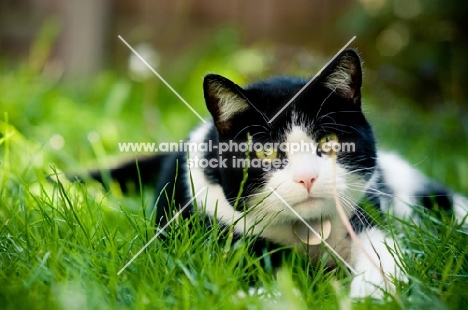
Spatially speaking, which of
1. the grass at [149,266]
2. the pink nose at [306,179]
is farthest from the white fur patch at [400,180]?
the pink nose at [306,179]

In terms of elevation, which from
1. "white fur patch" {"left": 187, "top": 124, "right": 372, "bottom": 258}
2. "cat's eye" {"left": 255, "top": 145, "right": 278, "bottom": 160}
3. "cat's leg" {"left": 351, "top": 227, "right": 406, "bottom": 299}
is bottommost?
"cat's leg" {"left": 351, "top": 227, "right": 406, "bottom": 299}

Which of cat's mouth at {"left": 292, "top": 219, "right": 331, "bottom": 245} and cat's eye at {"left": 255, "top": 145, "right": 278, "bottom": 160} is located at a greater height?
cat's eye at {"left": 255, "top": 145, "right": 278, "bottom": 160}

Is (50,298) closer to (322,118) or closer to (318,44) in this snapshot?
(322,118)

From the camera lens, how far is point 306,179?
4.16ft

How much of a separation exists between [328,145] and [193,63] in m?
2.55

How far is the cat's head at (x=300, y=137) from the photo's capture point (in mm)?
1312

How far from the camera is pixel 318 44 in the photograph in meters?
4.21

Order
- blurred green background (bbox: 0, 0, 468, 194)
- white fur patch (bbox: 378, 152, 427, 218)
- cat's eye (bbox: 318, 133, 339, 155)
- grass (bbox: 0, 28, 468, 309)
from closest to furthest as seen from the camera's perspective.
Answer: grass (bbox: 0, 28, 468, 309), cat's eye (bbox: 318, 133, 339, 155), white fur patch (bbox: 378, 152, 427, 218), blurred green background (bbox: 0, 0, 468, 194)

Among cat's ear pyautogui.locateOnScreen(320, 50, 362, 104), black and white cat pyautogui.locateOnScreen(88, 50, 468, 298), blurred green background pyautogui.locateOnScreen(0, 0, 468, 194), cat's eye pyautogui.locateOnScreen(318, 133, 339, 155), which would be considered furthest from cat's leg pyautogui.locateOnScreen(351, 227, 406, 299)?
blurred green background pyautogui.locateOnScreen(0, 0, 468, 194)

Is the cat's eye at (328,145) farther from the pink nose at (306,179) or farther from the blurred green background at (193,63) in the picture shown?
the blurred green background at (193,63)

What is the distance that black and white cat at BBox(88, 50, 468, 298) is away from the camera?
1313 millimetres

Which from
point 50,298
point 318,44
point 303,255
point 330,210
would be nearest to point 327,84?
point 330,210

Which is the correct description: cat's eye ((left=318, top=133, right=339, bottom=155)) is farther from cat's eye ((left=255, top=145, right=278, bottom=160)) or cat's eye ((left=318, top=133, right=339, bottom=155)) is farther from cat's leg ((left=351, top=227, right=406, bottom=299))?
cat's leg ((left=351, top=227, right=406, bottom=299))

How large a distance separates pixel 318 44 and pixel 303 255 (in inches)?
120
